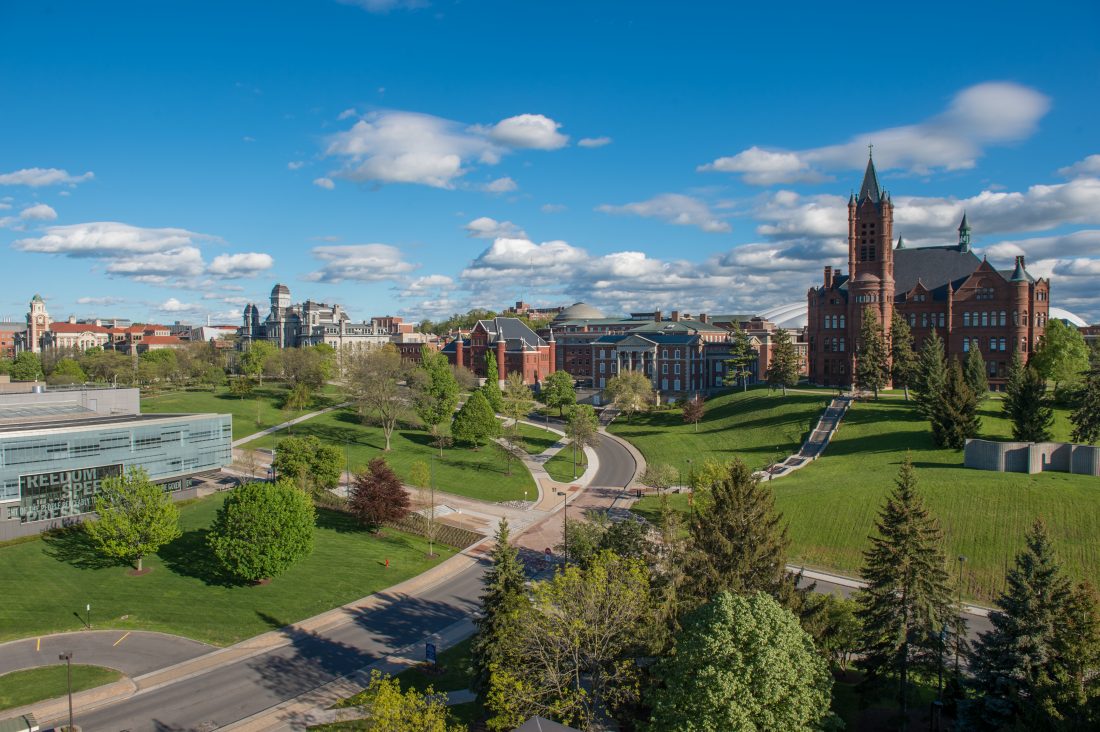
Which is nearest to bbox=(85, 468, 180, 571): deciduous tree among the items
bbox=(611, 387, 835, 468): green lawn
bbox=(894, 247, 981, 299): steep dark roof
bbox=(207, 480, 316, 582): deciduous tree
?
bbox=(207, 480, 316, 582): deciduous tree

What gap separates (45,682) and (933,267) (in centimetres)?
10260

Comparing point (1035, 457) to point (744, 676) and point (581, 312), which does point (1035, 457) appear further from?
point (581, 312)

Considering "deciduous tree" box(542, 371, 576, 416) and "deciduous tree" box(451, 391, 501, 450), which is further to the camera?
"deciduous tree" box(542, 371, 576, 416)

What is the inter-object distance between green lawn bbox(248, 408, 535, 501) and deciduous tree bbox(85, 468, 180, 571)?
26.3m

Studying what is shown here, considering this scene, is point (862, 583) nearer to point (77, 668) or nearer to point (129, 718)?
→ point (129, 718)

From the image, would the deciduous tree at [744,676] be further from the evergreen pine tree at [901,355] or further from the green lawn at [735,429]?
the evergreen pine tree at [901,355]

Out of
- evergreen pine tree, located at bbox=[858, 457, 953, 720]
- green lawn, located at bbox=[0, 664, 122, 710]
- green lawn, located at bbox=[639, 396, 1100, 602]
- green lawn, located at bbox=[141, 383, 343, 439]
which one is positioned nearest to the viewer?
evergreen pine tree, located at bbox=[858, 457, 953, 720]

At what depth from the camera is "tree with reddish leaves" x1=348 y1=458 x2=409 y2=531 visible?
169 feet

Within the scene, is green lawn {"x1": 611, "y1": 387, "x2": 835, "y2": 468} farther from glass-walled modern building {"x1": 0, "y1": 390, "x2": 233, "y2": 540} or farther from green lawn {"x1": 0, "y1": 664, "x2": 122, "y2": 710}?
green lawn {"x1": 0, "y1": 664, "x2": 122, "y2": 710}

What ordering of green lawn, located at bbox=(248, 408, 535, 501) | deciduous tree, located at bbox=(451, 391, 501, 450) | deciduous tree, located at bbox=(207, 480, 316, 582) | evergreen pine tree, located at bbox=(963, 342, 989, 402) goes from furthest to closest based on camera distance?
Result: 1. deciduous tree, located at bbox=(451, 391, 501, 450)
2. evergreen pine tree, located at bbox=(963, 342, 989, 402)
3. green lawn, located at bbox=(248, 408, 535, 501)
4. deciduous tree, located at bbox=(207, 480, 316, 582)

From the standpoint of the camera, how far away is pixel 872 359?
7800 centimetres

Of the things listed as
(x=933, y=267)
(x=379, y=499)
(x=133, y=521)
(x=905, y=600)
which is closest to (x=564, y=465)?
(x=379, y=499)

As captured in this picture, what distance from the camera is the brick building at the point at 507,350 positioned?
131875mm

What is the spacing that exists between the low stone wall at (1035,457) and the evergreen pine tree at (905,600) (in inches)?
1166
